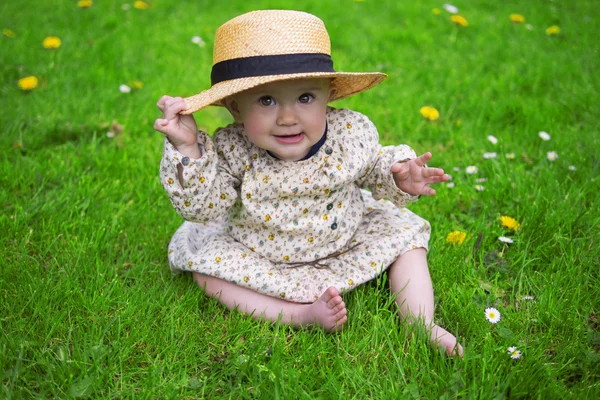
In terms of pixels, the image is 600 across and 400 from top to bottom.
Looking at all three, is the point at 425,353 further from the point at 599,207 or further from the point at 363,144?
the point at 599,207

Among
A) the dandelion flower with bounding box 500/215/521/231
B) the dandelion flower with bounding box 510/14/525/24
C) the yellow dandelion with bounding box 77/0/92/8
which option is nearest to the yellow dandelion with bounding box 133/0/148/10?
the yellow dandelion with bounding box 77/0/92/8

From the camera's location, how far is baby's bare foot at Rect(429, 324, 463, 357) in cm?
163

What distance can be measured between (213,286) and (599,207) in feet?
5.07

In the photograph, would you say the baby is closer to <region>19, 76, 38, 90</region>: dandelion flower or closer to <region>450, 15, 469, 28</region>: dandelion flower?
<region>19, 76, 38, 90</region>: dandelion flower

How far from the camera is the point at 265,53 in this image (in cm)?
165

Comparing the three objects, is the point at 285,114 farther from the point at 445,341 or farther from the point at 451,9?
the point at 451,9

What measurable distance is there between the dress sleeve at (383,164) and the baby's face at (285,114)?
232 mm

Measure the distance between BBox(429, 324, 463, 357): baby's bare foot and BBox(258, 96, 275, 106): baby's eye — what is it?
2.71ft

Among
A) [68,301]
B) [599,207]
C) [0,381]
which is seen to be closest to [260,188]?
[68,301]

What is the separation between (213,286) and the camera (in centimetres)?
192

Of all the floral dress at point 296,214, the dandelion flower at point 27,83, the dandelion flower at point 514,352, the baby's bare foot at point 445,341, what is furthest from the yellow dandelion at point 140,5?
the dandelion flower at point 514,352

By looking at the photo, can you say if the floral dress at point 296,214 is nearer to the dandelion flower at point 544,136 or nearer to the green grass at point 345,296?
the green grass at point 345,296

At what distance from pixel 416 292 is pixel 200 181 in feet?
2.54

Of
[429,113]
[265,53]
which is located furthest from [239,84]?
[429,113]
